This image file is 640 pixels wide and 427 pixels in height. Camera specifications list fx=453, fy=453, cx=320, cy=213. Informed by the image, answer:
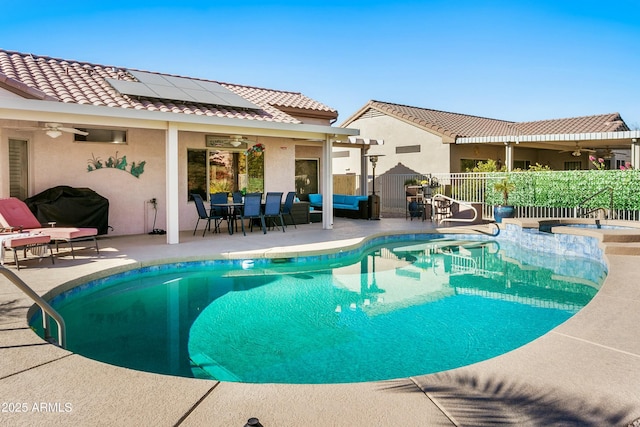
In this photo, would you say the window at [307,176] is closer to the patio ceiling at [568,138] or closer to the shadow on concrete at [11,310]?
the patio ceiling at [568,138]

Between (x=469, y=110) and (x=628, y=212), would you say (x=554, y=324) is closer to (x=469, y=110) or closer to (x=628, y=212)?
Answer: (x=628, y=212)

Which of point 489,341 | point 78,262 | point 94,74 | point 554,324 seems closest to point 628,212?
point 554,324

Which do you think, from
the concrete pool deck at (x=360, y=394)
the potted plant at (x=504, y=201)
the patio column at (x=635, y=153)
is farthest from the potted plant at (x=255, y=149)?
the patio column at (x=635, y=153)

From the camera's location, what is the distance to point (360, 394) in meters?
2.79

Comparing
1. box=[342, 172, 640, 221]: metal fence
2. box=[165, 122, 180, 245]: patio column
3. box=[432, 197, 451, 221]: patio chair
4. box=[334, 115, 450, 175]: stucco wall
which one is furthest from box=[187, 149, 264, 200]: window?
box=[334, 115, 450, 175]: stucco wall

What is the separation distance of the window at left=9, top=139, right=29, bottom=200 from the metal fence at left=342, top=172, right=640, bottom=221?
1229 cm

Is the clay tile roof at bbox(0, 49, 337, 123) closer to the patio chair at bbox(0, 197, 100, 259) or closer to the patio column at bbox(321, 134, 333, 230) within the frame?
the patio column at bbox(321, 134, 333, 230)

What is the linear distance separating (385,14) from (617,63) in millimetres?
11894

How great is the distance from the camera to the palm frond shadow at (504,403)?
2428mm

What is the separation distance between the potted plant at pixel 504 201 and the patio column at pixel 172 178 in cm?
966

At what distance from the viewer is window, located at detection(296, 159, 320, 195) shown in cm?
1745

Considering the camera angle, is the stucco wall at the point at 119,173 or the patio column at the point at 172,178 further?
the stucco wall at the point at 119,173

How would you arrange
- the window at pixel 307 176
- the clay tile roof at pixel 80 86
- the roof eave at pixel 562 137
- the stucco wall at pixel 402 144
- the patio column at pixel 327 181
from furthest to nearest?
1. the stucco wall at pixel 402 144
2. the window at pixel 307 176
3. the roof eave at pixel 562 137
4. the patio column at pixel 327 181
5. the clay tile roof at pixel 80 86

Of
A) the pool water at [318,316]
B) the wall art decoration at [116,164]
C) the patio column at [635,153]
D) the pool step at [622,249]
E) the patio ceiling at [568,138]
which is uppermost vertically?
the patio ceiling at [568,138]
